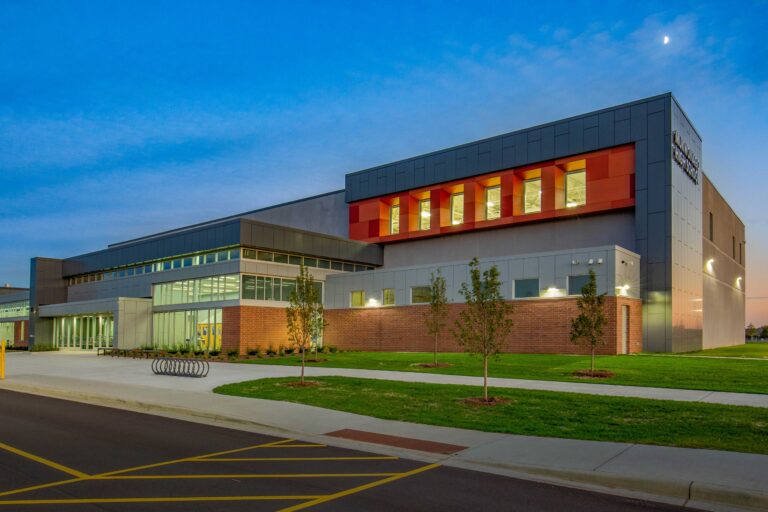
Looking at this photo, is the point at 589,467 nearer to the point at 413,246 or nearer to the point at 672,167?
the point at 672,167

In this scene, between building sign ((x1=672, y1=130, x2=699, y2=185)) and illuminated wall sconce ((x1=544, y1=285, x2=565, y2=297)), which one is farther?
building sign ((x1=672, y1=130, x2=699, y2=185))

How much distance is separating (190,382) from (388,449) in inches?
488

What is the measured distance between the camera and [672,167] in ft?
106

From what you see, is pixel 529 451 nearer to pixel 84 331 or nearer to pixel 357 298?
pixel 357 298

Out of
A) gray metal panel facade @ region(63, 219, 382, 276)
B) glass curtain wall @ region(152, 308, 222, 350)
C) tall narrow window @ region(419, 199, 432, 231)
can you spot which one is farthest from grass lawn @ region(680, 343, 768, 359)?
glass curtain wall @ region(152, 308, 222, 350)

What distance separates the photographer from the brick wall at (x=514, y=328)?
1152 inches

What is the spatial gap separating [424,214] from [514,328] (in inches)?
593

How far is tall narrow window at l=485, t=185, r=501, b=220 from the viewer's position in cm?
4016

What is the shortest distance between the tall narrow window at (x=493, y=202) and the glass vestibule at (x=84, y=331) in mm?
26580

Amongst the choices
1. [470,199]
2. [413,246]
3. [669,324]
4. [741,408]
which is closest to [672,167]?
[669,324]

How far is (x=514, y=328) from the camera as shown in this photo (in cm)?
3122

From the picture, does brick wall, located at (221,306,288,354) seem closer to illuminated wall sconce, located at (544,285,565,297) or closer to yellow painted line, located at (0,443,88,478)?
illuminated wall sconce, located at (544,285,565,297)

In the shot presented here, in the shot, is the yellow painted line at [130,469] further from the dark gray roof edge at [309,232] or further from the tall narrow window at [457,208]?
the tall narrow window at [457,208]

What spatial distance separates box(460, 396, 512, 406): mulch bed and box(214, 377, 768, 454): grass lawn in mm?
161
